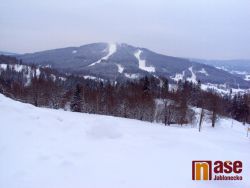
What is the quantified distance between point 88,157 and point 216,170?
462cm

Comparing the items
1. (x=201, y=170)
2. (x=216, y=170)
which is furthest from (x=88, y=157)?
(x=216, y=170)

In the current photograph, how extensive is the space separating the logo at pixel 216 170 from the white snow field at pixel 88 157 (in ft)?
0.72

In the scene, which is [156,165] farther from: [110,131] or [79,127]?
[79,127]

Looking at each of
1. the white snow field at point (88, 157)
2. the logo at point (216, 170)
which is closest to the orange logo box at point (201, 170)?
the logo at point (216, 170)

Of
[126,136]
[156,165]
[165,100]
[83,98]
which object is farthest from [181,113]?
[156,165]

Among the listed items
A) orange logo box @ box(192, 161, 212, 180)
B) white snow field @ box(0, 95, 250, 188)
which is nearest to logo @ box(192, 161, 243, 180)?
orange logo box @ box(192, 161, 212, 180)

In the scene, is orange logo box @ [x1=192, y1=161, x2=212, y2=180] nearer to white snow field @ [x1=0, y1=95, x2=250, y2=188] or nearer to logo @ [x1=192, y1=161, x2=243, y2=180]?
logo @ [x1=192, y1=161, x2=243, y2=180]

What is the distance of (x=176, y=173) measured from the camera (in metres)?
8.42

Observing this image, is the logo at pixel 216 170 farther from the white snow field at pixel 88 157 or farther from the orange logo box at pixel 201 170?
the white snow field at pixel 88 157

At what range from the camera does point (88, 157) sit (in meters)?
8.98

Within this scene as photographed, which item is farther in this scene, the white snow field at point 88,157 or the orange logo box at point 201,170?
the orange logo box at point 201,170

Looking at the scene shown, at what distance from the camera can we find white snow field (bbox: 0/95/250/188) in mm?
7363

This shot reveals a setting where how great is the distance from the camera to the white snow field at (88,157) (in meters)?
7.36

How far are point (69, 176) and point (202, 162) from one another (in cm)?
512
